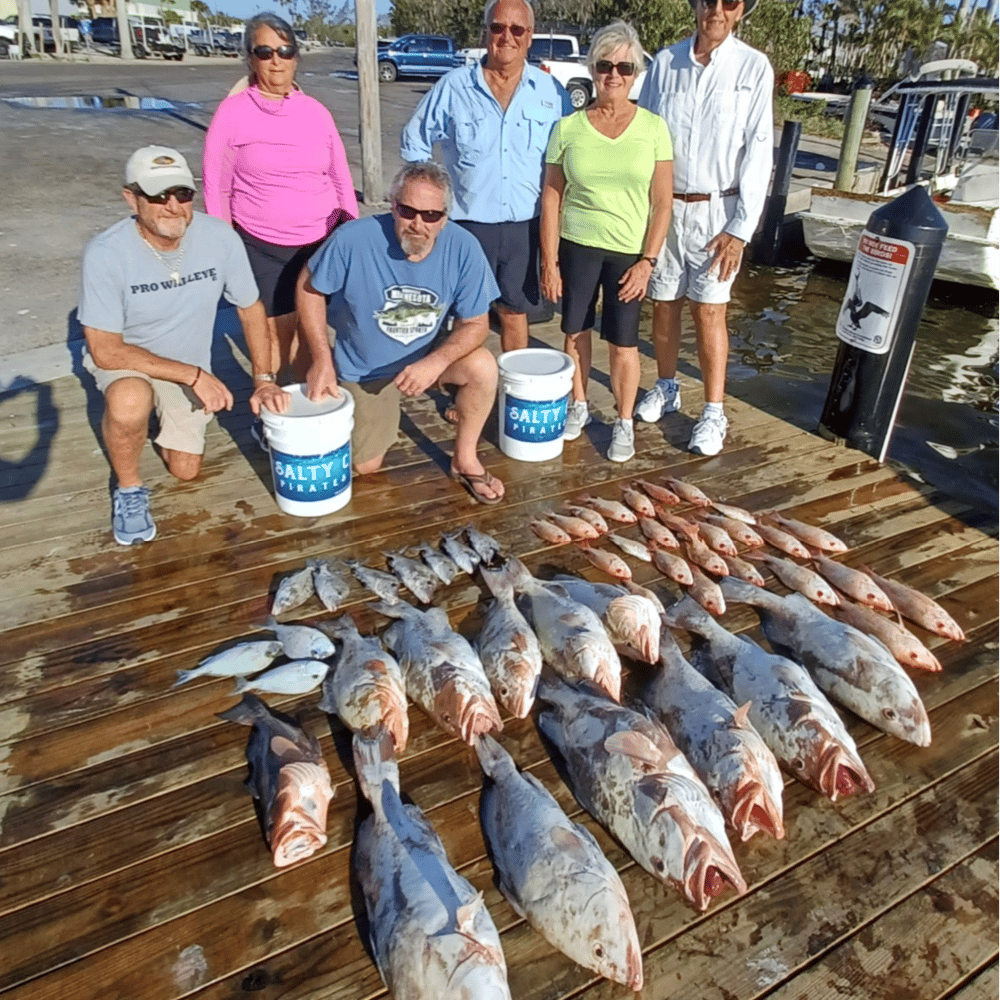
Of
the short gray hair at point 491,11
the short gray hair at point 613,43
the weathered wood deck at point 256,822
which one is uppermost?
the short gray hair at point 491,11

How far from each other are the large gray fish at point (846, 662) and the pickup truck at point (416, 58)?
109 ft

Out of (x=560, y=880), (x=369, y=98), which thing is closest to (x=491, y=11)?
(x=560, y=880)

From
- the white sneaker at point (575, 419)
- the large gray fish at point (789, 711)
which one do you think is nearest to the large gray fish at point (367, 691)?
the large gray fish at point (789, 711)

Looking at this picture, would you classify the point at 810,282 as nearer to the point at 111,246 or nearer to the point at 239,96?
the point at 239,96

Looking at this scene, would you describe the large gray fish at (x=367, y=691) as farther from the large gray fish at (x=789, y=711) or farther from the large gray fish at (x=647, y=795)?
the large gray fish at (x=789, y=711)

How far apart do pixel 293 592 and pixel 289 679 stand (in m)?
0.55

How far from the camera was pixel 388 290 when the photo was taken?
401 centimetres

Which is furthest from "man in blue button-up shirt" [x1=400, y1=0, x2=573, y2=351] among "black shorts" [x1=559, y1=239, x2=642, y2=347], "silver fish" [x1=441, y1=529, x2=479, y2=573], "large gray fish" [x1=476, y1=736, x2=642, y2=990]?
"large gray fish" [x1=476, y1=736, x2=642, y2=990]

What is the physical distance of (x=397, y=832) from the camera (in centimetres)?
234

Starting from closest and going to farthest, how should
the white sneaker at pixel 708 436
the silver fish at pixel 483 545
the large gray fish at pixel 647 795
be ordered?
the large gray fish at pixel 647 795
the silver fish at pixel 483 545
the white sneaker at pixel 708 436

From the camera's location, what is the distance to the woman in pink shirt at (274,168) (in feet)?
13.9

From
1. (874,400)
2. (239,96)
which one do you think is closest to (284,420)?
(239,96)

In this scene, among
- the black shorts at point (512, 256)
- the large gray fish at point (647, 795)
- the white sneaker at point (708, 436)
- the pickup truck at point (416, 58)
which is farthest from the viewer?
the pickup truck at point (416, 58)

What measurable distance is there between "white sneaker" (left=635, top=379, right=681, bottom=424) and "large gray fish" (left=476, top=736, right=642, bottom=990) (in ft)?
10.3
